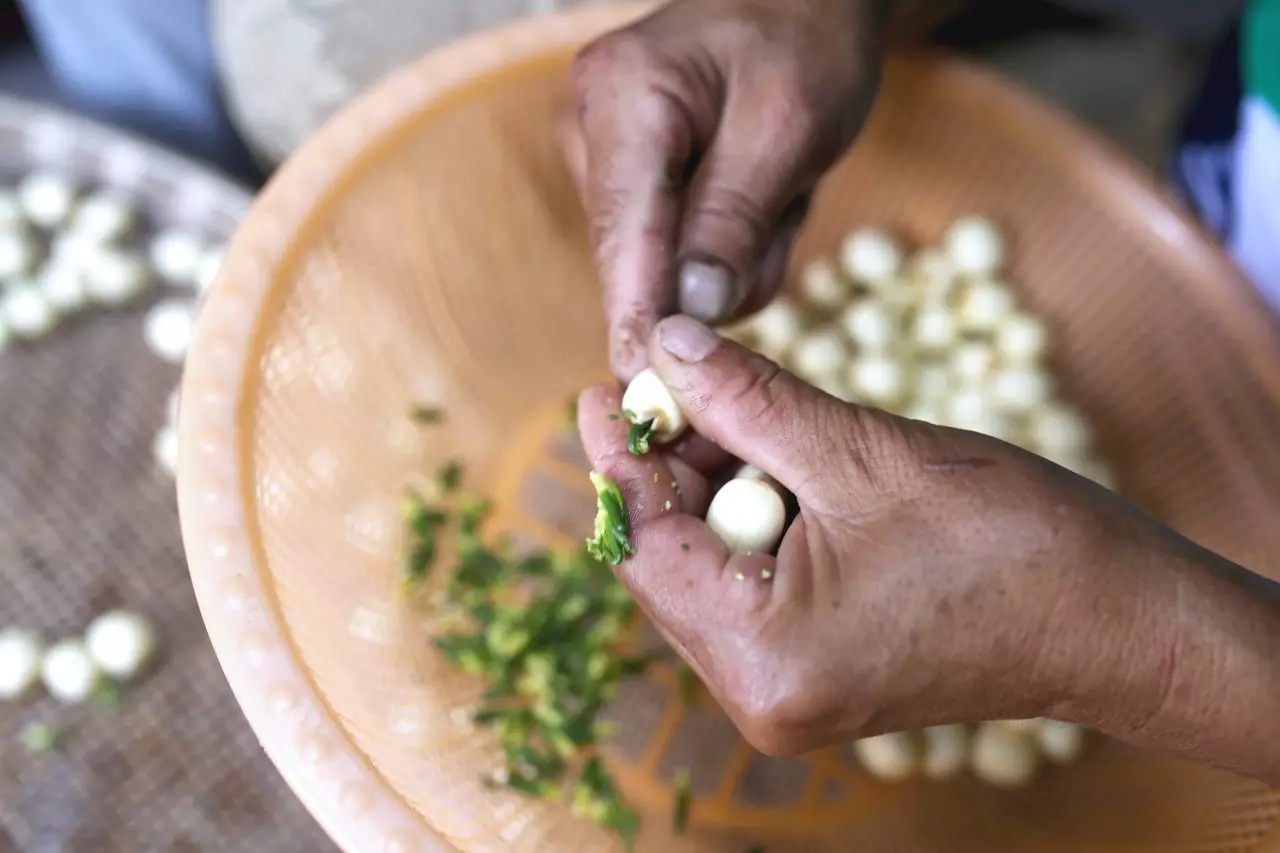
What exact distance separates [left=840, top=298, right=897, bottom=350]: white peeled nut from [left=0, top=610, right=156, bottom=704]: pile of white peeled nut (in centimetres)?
75

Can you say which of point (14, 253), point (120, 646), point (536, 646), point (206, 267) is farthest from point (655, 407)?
point (14, 253)

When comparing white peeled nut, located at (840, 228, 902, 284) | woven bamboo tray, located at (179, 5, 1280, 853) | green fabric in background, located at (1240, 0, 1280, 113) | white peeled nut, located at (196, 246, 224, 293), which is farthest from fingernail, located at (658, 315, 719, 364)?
white peeled nut, located at (196, 246, 224, 293)

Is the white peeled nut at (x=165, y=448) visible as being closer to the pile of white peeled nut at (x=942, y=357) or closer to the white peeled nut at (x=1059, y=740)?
the pile of white peeled nut at (x=942, y=357)

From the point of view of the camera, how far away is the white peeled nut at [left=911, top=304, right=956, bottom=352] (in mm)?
1049

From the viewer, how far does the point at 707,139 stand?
0.74 meters

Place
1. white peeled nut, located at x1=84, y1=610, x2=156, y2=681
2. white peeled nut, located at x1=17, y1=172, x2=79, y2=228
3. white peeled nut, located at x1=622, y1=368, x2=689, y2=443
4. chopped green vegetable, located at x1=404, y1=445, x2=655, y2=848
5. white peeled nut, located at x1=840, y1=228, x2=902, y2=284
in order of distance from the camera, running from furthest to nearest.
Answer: white peeled nut, located at x1=17, y1=172, x2=79, y2=228
white peeled nut, located at x1=840, y1=228, x2=902, y2=284
white peeled nut, located at x1=84, y1=610, x2=156, y2=681
chopped green vegetable, located at x1=404, y1=445, x2=655, y2=848
white peeled nut, located at x1=622, y1=368, x2=689, y2=443

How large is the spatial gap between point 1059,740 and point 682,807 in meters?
0.33

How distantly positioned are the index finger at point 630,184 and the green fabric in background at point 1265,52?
21.6 inches

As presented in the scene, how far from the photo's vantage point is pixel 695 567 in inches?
20.4

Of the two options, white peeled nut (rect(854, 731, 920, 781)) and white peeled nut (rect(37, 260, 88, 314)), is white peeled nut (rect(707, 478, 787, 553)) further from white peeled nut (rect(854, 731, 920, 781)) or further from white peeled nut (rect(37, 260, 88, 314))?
white peeled nut (rect(37, 260, 88, 314))

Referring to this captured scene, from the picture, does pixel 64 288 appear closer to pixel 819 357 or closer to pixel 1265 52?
pixel 819 357

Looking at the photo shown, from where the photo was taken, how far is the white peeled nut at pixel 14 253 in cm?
113

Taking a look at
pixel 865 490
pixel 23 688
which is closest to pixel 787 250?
pixel 865 490

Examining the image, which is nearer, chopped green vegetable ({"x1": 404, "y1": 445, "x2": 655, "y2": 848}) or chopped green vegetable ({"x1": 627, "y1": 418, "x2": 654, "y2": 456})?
chopped green vegetable ({"x1": 627, "y1": 418, "x2": 654, "y2": 456})
